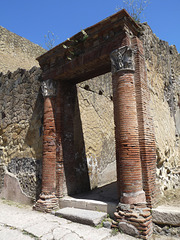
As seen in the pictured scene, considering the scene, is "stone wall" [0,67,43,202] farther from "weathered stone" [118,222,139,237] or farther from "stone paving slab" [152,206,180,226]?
"stone paving slab" [152,206,180,226]

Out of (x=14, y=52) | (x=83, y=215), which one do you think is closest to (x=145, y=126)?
(x=83, y=215)

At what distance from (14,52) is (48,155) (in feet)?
40.5

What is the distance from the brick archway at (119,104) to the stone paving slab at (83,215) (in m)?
0.37

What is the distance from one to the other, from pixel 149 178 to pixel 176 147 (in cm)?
220

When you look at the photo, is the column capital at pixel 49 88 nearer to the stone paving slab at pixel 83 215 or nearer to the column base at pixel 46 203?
the column base at pixel 46 203

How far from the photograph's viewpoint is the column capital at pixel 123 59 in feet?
11.6

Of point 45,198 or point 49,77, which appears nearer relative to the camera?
point 45,198

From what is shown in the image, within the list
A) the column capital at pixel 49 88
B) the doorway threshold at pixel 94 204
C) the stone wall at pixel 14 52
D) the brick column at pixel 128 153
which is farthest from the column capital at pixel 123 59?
the stone wall at pixel 14 52

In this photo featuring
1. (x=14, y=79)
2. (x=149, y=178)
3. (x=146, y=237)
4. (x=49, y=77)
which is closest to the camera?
(x=146, y=237)

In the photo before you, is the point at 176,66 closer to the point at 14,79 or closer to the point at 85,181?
the point at 85,181

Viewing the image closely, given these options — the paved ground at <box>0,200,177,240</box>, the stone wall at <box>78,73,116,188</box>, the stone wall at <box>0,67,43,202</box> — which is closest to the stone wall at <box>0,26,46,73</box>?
the stone wall at <box>0,67,43,202</box>

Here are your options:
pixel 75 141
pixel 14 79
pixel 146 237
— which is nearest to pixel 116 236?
pixel 146 237

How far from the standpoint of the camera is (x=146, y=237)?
2.85m

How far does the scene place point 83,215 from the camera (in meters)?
3.51
